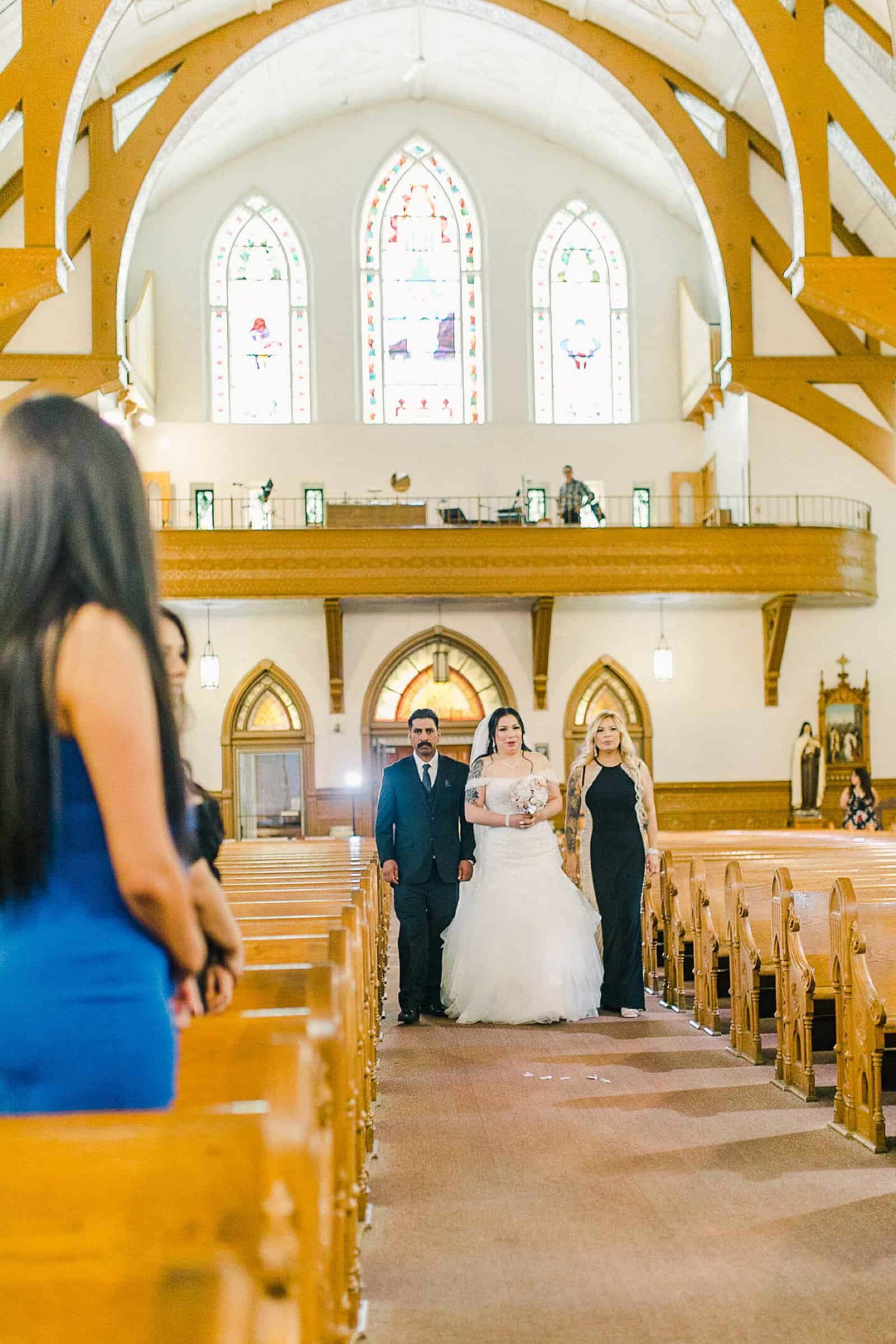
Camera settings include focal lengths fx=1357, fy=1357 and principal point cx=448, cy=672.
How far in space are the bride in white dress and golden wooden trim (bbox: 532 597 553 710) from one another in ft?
32.9

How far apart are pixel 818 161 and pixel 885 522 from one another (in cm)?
799

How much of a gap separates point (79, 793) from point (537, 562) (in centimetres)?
1584

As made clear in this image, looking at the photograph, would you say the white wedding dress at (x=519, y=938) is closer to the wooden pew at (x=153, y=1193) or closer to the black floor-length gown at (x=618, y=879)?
the black floor-length gown at (x=618, y=879)

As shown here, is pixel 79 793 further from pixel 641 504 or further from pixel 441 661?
pixel 641 504

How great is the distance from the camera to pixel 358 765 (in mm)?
18312

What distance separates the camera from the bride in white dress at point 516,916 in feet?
23.7

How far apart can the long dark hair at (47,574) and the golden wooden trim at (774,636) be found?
54.8 ft

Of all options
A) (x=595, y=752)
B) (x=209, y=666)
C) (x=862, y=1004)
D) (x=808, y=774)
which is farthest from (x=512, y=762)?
(x=808, y=774)

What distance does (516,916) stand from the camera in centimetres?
732

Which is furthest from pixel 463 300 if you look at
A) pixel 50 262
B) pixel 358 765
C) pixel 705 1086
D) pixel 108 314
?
pixel 705 1086

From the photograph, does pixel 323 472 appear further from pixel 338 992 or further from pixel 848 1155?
pixel 338 992

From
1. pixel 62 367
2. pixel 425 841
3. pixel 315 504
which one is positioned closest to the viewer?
pixel 425 841

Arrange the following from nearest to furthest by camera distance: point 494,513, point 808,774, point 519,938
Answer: point 519,938, point 808,774, point 494,513

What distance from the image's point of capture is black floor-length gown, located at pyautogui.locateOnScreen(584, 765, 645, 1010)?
294 inches
